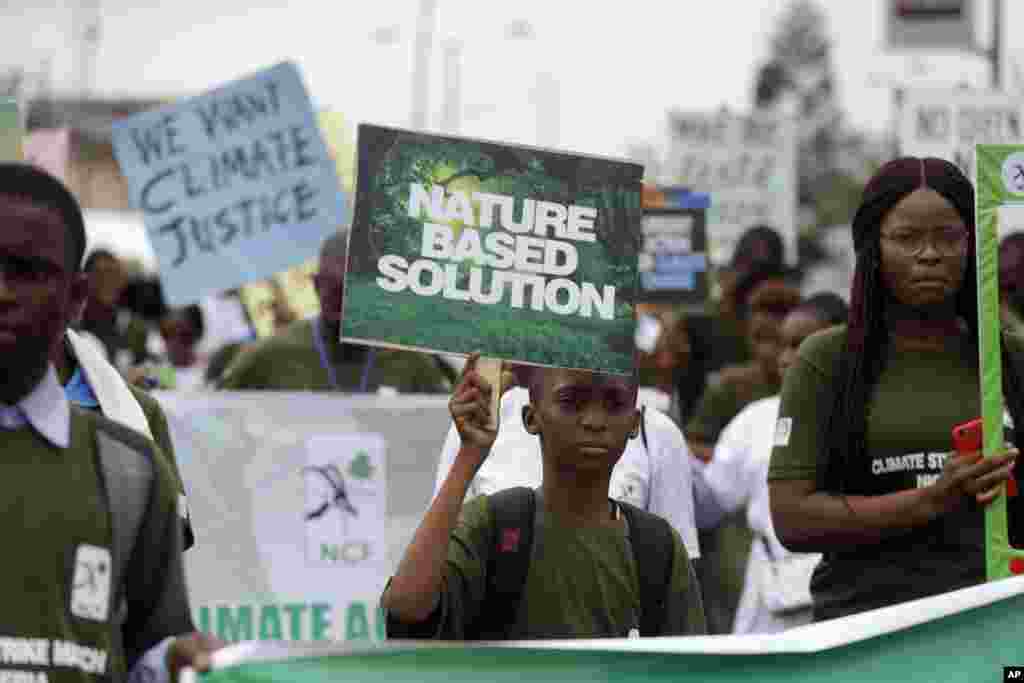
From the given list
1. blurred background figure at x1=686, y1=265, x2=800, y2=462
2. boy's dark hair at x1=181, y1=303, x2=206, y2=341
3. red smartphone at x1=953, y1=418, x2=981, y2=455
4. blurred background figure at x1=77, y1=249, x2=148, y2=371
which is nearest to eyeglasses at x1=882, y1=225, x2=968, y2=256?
red smartphone at x1=953, y1=418, x2=981, y2=455

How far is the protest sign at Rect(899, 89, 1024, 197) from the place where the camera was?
36.9ft

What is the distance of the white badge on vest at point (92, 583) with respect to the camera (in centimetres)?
330

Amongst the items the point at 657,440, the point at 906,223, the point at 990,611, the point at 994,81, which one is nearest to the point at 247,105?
the point at 657,440

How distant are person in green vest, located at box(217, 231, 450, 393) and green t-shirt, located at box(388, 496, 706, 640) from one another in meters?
3.72

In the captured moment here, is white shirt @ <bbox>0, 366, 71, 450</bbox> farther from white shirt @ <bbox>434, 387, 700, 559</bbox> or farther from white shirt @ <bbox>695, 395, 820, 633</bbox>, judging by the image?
Answer: white shirt @ <bbox>695, 395, 820, 633</bbox>

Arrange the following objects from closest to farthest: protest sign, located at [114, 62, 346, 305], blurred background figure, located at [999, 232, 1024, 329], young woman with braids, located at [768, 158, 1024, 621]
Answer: young woman with braids, located at [768, 158, 1024, 621], blurred background figure, located at [999, 232, 1024, 329], protest sign, located at [114, 62, 346, 305]

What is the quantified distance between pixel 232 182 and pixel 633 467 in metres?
4.74

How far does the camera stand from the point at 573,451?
15.7 feet

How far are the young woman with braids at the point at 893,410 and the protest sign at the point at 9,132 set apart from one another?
6.63 ft

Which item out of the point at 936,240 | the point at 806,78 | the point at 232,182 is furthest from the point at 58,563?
the point at 806,78

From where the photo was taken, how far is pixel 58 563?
3.28m

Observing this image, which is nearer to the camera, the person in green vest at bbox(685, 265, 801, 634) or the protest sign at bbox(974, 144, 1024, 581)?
the protest sign at bbox(974, 144, 1024, 581)

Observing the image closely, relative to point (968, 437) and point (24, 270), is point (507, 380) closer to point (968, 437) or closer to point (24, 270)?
point (968, 437)

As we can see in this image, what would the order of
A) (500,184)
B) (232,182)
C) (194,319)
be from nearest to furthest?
(500,184)
(232,182)
(194,319)
